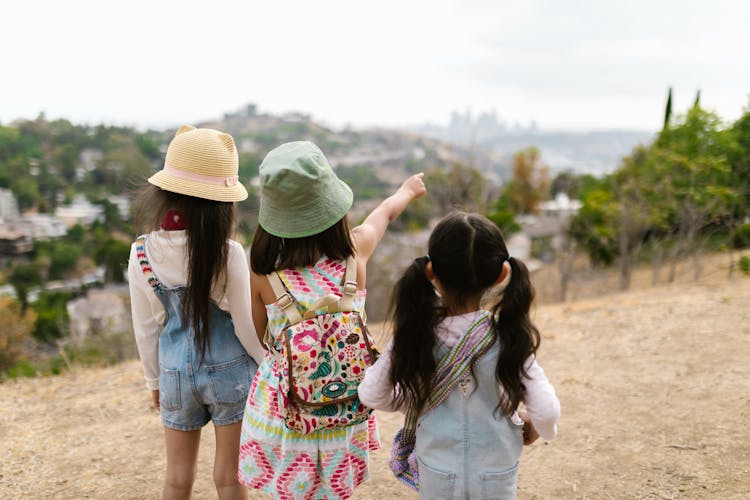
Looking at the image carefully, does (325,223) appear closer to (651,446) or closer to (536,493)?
(536,493)

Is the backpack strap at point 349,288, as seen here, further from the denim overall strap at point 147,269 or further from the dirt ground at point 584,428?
the dirt ground at point 584,428

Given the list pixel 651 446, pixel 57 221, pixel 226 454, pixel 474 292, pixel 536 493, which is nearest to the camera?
pixel 474 292

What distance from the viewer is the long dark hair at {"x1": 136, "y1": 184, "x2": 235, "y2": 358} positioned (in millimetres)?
1652

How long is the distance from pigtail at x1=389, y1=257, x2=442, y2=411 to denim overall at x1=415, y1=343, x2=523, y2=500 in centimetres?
5

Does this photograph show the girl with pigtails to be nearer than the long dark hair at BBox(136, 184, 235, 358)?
Yes

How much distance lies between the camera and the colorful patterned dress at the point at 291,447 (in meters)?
1.58

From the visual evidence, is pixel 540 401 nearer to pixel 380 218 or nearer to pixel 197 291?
pixel 380 218

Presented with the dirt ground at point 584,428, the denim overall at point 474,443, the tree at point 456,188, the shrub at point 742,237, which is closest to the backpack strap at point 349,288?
the denim overall at point 474,443

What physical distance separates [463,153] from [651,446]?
95.5 m

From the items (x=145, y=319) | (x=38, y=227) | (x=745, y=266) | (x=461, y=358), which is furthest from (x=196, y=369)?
(x=38, y=227)

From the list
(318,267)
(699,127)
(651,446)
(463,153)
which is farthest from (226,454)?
(463,153)

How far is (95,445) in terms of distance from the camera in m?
3.24

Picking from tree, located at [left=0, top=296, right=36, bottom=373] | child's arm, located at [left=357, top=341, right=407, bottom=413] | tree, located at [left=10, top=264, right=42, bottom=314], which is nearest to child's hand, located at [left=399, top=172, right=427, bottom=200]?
child's arm, located at [left=357, top=341, right=407, bottom=413]

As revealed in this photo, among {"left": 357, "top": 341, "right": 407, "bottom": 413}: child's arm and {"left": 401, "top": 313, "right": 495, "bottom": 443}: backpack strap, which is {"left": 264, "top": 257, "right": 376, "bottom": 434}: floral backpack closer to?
{"left": 357, "top": 341, "right": 407, "bottom": 413}: child's arm
